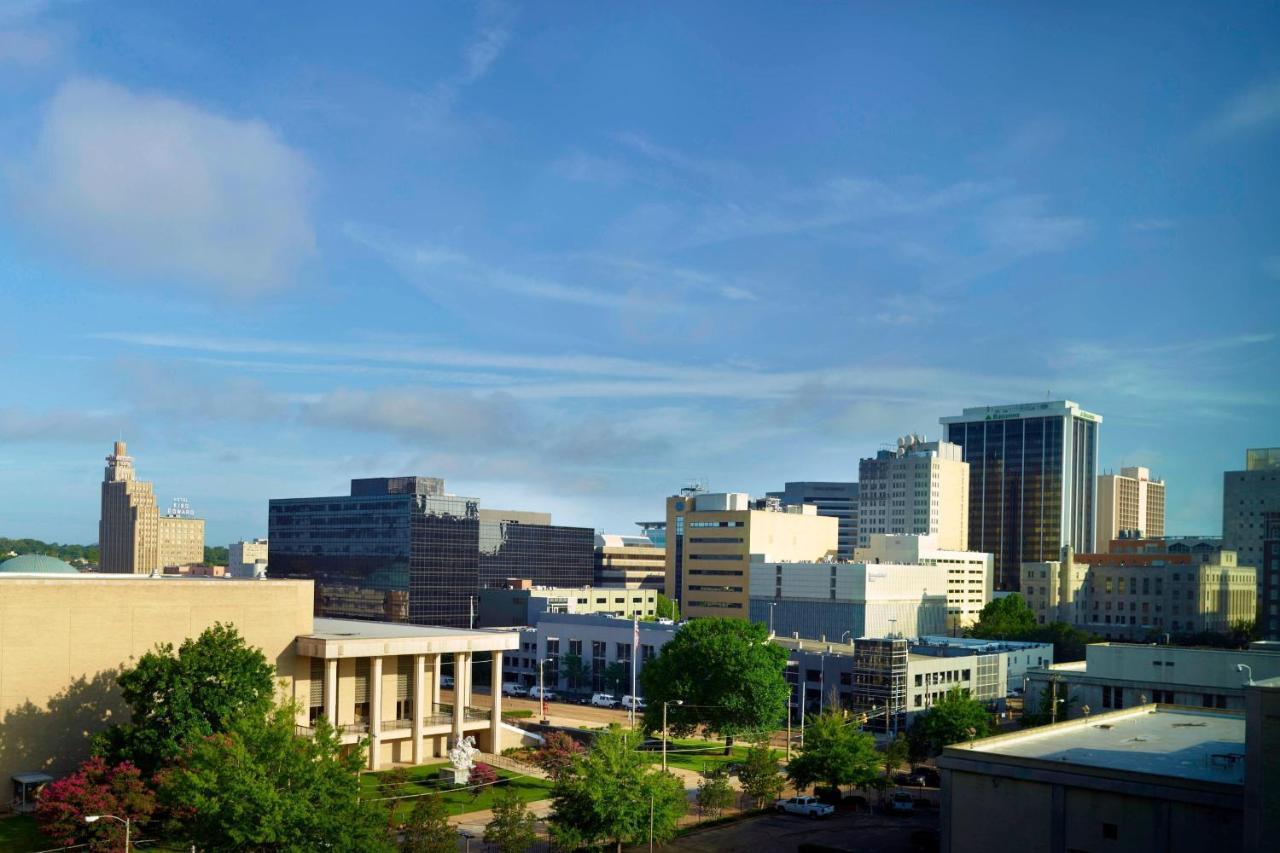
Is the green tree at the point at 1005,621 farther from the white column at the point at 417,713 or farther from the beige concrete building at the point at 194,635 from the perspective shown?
the white column at the point at 417,713

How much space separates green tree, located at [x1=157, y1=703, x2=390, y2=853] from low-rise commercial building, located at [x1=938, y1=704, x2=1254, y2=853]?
1073 inches

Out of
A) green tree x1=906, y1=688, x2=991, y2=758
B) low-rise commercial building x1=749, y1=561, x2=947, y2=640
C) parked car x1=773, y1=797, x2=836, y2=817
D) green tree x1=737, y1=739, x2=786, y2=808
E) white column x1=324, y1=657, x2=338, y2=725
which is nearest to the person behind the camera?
parked car x1=773, y1=797, x2=836, y2=817

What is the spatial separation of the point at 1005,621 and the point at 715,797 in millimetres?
121903

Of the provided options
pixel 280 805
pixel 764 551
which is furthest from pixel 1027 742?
pixel 764 551

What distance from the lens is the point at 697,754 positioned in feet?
316

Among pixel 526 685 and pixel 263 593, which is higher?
pixel 263 593

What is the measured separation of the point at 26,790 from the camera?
67.2m

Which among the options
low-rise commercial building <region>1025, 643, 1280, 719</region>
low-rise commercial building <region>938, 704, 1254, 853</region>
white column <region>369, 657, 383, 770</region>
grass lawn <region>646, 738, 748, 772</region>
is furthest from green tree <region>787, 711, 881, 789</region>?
white column <region>369, 657, 383, 770</region>

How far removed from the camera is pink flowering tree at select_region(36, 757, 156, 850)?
56750mm

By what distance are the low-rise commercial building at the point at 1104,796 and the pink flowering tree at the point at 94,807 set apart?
40.9 metres

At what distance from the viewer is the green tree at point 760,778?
244 feet

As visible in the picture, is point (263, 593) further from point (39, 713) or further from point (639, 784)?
point (639, 784)

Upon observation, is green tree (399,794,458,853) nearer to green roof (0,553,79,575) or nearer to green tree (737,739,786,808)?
green tree (737,739,786,808)

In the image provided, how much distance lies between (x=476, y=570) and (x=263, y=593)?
106 metres
